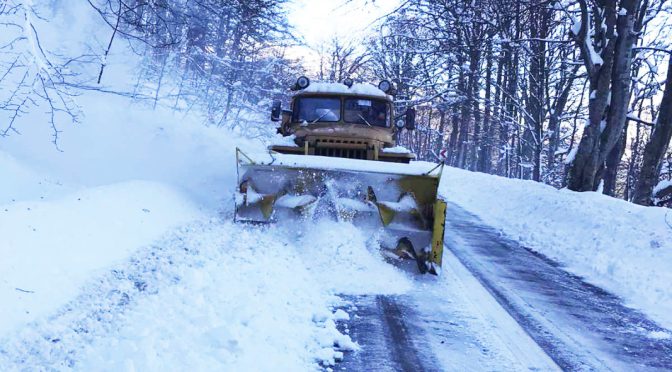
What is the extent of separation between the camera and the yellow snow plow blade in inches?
238

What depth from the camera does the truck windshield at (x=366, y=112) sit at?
29.1 feet

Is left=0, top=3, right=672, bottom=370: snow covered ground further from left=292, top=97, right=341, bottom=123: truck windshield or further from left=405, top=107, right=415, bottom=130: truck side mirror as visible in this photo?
left=405, top=107, right=415, bottom=130: truck side mirror

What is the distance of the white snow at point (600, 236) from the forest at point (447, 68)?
7.24ft

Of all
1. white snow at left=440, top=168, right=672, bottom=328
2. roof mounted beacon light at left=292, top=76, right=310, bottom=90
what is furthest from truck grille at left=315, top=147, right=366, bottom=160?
white snow at left=440, top=168, right=672, bottom=328

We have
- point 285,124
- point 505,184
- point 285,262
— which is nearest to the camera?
point 285,262

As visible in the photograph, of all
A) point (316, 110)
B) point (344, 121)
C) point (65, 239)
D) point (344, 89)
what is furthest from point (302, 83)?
point (65, 239)

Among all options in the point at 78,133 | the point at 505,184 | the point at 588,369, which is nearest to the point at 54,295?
the point at 588,369

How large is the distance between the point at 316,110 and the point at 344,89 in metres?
0.63

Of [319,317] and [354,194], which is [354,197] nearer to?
[354,194]

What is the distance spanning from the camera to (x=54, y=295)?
4.11m

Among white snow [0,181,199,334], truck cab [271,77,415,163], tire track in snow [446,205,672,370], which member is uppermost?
truck cab [271,77,415,163]

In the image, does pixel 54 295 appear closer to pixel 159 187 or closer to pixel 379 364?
pixel 379 364

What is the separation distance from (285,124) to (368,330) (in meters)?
5.89

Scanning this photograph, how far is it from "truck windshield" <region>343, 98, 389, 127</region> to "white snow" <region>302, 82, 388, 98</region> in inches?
5.2
